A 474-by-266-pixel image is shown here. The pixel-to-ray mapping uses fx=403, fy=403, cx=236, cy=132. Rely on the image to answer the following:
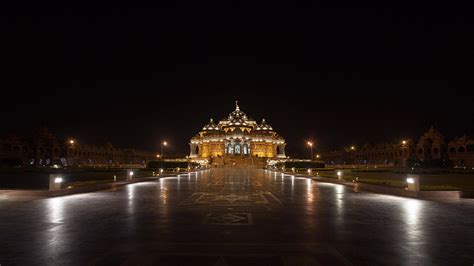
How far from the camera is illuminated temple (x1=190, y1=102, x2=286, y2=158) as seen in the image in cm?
15425

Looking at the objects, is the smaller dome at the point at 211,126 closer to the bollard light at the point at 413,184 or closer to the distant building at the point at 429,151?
the distant building at the point at 429,151

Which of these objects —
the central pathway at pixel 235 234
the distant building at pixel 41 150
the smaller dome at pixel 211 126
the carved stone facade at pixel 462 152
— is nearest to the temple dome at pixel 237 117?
the smaller dome at pixel 211 126

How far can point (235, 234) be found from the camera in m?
11.8

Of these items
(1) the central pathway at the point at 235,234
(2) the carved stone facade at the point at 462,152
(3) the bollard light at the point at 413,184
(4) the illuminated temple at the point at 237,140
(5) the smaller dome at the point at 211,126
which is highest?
(5) the smaller dome at the point at 211,126

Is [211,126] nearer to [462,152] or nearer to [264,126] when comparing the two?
[264,126]

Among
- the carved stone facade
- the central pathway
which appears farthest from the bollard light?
the carved stone facade

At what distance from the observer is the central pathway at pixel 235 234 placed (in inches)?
360

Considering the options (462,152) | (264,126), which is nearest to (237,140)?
(264,126)

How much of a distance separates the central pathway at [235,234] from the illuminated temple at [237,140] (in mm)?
129147

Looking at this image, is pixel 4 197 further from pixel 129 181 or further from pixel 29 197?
pixel 129 181

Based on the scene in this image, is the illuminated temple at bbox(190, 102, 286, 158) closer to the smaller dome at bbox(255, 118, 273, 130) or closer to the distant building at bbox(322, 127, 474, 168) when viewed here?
the smaller dome at bbox(255, 118, 273, 130)

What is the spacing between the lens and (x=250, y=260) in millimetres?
8906

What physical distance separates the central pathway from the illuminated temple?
424ft

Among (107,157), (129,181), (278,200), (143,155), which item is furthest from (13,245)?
(143,155)
